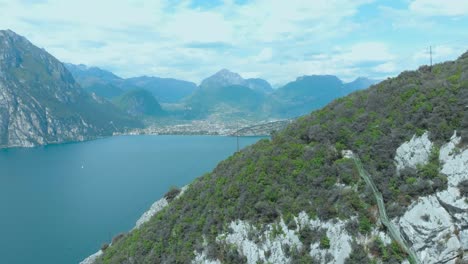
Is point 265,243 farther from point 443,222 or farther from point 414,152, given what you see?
point 414,152

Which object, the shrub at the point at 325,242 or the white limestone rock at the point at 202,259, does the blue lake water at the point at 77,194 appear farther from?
the shrub at the point at 325,242

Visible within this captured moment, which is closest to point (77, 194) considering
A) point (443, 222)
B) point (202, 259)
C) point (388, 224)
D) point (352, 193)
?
point (202, 259)

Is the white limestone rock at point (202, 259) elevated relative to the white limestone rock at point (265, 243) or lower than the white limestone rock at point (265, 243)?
lower

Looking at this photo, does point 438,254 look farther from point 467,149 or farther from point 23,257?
point 23,257

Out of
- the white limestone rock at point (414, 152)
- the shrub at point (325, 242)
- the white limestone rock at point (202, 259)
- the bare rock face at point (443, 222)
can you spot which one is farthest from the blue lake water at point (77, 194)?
the bare rock face at point (443, 222)

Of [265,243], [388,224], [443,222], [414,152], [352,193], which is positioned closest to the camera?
[443,222]

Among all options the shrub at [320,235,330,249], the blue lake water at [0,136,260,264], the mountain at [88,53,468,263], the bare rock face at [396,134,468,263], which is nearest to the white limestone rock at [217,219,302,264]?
the mountain at [88,53,468,263]

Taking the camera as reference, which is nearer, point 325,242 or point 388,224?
point 388,224
